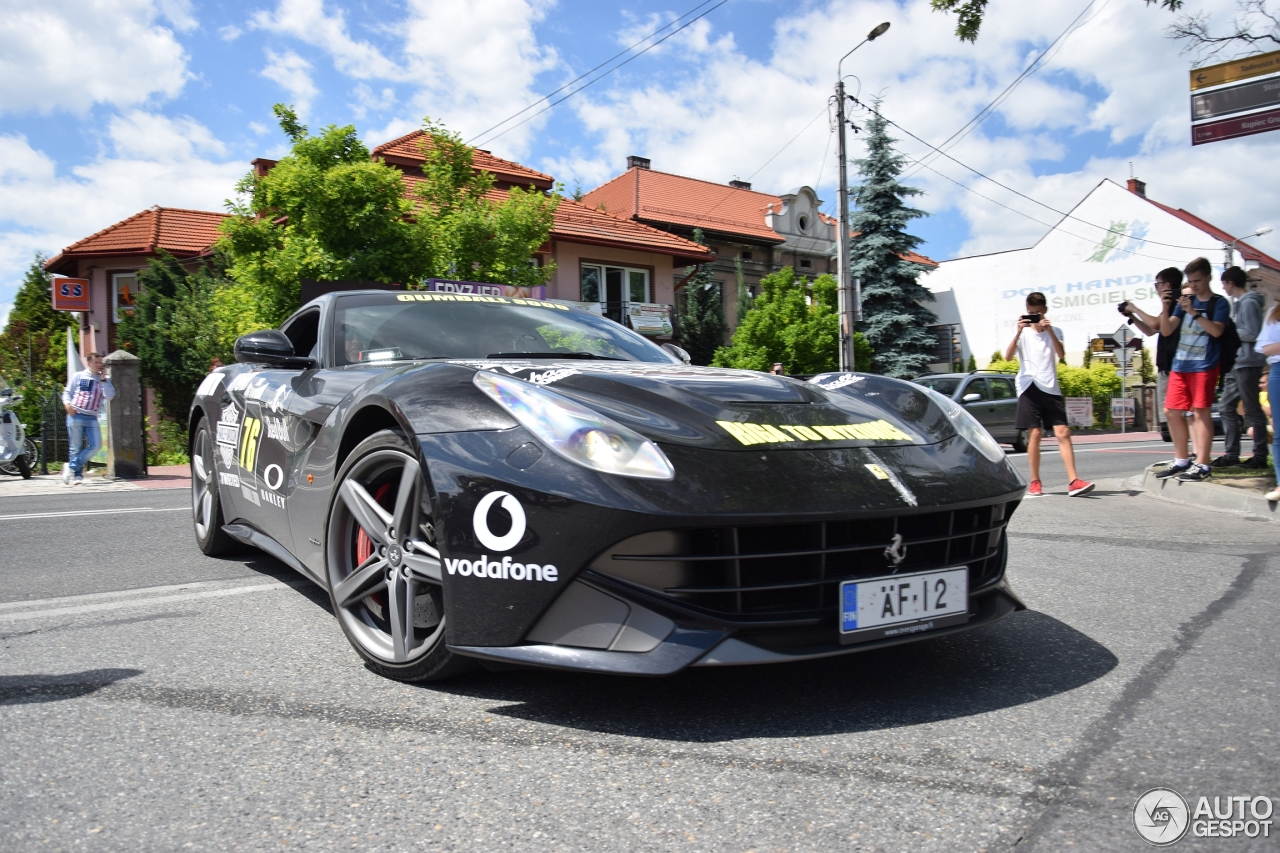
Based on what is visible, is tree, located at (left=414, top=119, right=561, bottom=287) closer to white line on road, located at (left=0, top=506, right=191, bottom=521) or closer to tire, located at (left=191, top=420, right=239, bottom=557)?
white line on road, located at (left=0, top=506, right=191, bottom=521)

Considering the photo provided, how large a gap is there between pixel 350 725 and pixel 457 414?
81 cm

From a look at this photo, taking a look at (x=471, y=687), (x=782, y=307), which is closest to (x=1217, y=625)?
(x=471, y=687)

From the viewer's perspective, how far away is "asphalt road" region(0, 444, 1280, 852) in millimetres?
1727

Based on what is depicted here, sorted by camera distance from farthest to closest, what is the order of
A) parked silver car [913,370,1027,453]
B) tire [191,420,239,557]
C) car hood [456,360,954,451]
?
parked silver car [913,370,1027,453], tire [191,420,239,557], car hood [456,360,954,451]

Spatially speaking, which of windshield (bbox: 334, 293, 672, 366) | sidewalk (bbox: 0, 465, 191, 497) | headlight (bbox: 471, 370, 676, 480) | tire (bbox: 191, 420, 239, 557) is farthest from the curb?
sidewalk (bbox: 0, 465, 191, 497)

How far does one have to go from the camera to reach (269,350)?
350 centimetres

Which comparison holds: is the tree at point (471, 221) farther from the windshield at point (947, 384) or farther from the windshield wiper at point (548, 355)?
the windshield wiper at point (548, 355)

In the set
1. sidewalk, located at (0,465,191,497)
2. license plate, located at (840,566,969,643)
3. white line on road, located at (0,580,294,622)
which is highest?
license plate, located at (840,566,969,643)

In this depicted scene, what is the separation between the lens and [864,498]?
2.30 metres

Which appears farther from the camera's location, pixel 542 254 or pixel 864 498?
pixel 542 254

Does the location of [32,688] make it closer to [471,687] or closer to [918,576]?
[471,687]

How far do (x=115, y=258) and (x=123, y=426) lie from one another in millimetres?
17385

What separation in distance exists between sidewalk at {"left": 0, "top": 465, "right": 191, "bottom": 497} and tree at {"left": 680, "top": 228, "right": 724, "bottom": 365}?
18254 mm

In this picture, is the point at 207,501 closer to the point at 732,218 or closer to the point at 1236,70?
the point at 1236,70
